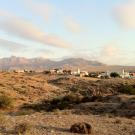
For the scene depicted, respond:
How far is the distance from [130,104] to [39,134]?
51.4ft

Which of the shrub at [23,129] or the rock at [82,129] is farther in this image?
the rock at [82,129]

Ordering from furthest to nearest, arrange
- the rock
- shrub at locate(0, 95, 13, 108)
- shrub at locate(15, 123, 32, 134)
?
shrub at locate(0, 95, 13, 108) < the rock < shrub at locate(15, 123, 32, 134)

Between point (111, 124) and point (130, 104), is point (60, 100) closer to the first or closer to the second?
point (130, 104)

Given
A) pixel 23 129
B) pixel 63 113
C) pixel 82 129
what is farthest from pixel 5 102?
pixel 23 129

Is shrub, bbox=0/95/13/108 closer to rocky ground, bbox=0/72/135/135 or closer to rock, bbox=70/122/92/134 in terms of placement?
rocky ground, bbox=0/72/135/135

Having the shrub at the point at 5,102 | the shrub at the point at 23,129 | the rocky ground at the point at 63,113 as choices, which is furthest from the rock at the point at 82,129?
the shrub at the point at 5,102

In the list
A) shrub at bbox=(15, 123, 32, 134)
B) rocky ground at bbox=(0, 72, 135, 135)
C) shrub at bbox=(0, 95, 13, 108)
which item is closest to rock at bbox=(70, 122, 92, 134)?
Result: rocky ground at bbox=(0, 72, 135, 135)

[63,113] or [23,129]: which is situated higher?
[23,129]

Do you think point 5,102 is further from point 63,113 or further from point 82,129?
point 82,129

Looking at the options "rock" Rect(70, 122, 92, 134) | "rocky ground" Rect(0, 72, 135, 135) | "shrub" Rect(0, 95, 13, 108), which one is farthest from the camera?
"shrub" Rect(0, 95, 13, 108)

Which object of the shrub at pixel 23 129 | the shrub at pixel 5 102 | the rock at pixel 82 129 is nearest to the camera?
the shrub at pixel 23 129

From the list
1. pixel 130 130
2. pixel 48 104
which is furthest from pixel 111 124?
pixel 48 104

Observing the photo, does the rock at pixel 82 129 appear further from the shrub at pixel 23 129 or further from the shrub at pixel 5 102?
the shrub at pixel 5 102

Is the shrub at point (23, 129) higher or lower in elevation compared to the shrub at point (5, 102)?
higher
